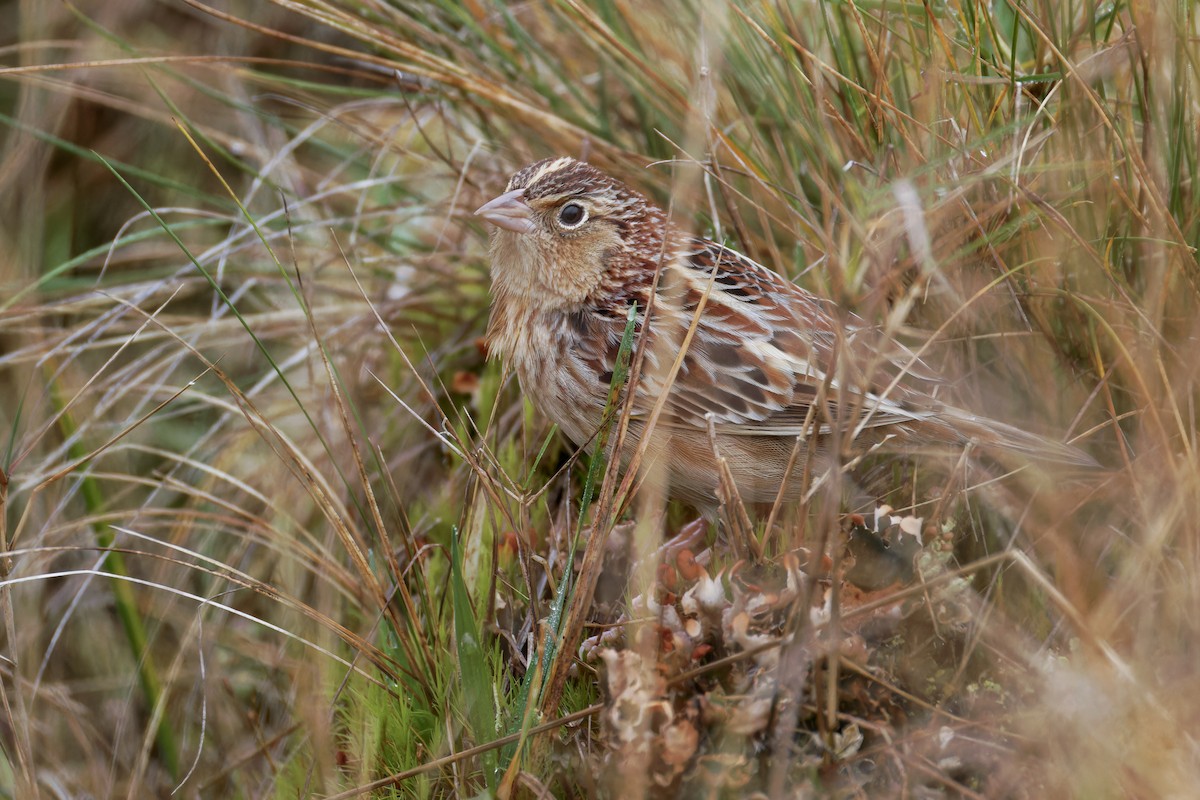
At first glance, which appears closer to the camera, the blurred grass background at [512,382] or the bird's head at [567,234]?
the blurred grass background at [512,382]

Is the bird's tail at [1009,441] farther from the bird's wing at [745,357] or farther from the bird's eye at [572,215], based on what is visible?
the bird's eye at [572,215]

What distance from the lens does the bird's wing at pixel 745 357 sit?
10.2ft

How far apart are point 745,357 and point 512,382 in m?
1.10

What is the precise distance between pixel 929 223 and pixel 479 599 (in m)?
1.49

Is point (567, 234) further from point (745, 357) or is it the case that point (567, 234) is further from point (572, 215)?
point (745, 357)

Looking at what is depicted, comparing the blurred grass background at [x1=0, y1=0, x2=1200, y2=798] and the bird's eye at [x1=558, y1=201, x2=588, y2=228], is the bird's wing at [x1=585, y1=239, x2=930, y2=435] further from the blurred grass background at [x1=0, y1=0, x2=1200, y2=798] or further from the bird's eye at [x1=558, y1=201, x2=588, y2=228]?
the bird's eye at [x1=558, y1=201, x2=588, y2=228]

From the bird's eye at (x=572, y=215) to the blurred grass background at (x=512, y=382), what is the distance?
0.33m

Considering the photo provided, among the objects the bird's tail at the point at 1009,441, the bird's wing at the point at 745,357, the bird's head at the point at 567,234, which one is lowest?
the bird's tail at the point at 1009,441

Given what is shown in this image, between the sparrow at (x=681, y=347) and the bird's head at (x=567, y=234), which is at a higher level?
the bird's head at (x=567, y=234)

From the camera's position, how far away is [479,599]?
311 cm

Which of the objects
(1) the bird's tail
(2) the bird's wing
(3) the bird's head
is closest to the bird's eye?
(3) the bird's head

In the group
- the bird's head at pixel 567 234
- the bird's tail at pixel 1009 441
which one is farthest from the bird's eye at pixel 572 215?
the bird's tail at pixel 1009 441

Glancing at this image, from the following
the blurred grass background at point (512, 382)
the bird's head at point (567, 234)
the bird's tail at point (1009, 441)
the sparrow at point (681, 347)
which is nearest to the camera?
the blurred grass background at point (512, 382)

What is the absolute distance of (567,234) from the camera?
3.41 metres
